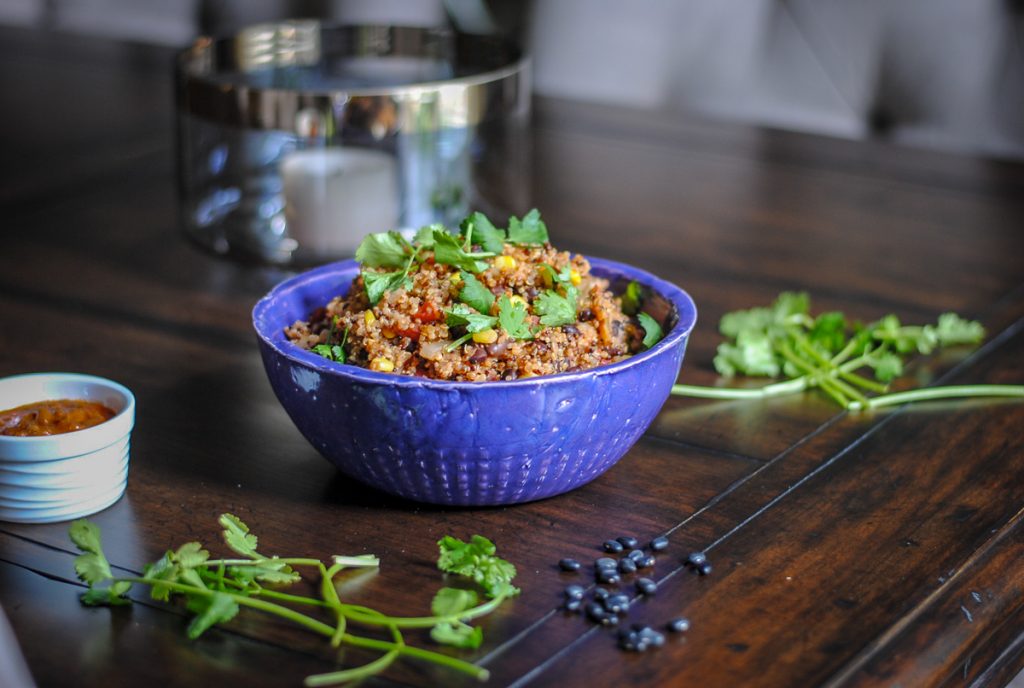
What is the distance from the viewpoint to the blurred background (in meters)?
2.34

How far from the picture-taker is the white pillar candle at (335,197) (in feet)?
5.31

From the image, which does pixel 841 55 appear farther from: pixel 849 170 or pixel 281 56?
pixel 281 56

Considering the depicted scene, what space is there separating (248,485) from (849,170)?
4.19ft

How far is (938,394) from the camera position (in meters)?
1.28

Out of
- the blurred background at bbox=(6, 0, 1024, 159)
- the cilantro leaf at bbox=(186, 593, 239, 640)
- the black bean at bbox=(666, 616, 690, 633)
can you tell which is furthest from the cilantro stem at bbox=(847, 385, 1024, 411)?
the blurred background at bbox=(6, 0, 1024, 159)

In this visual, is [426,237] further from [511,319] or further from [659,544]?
[659,544]

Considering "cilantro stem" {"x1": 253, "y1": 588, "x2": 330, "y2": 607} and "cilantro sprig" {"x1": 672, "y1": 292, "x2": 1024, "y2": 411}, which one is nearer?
"cilantro stem" {"x1": 253, "y1": 588, "x2": 330, "y2": 607}

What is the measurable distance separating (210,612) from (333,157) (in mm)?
866

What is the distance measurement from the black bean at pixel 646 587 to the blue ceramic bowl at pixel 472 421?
0.43 ft

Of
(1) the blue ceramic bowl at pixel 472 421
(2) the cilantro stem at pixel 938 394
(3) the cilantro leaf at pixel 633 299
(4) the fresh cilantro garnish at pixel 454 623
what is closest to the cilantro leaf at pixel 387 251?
(1) the blue ceramic bowl at pixel 472 421

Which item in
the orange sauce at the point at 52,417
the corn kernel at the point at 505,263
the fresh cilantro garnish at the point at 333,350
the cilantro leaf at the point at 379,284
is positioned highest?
the corn kernel at the point at 505,263

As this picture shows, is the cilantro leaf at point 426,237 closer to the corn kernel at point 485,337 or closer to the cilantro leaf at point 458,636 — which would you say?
the corn kernel at point 485,337

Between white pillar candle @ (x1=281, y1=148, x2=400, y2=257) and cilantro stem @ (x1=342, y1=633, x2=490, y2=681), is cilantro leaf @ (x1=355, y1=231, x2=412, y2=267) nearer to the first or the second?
cilantro stem @ (x1=342, y1=633, x2=490, y2=681)

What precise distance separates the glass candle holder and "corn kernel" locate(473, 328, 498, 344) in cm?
65
